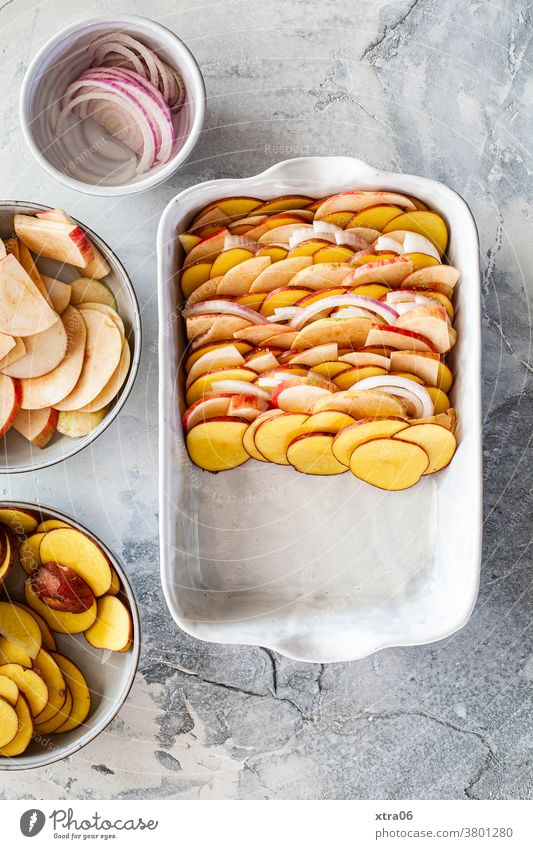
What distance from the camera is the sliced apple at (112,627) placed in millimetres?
930

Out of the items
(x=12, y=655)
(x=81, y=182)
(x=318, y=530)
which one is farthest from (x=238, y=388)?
(x=12, y=655)

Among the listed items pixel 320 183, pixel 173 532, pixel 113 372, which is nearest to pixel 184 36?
pixel 320 183

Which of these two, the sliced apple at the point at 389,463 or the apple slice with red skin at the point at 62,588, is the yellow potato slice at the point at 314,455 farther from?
the apple slice with red skin at the point at 62,588

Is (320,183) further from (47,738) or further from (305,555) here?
(47,738)

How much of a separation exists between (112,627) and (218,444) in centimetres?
28

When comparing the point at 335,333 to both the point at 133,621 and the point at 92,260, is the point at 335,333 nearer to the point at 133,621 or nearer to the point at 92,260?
the point at 92,260

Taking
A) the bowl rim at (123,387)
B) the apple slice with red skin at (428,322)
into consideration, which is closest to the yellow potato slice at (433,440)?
the apple slice with red skin at (428,322)

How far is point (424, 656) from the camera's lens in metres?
1.02

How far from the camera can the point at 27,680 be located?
91 cm

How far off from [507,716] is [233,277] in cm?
72

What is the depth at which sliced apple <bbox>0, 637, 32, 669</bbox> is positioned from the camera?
0.92 metres

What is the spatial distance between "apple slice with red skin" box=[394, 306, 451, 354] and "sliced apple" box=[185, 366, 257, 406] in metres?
0.19

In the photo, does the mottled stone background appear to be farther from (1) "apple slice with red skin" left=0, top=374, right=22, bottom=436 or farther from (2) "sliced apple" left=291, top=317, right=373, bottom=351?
(2) "sliced apple" left=291, top=317, right=373, bottom=351

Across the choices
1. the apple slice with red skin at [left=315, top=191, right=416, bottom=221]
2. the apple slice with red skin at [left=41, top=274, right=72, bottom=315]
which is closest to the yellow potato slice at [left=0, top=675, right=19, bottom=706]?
the apple slice with red skin at [left=41, top=274, right=72, bottom=315]
